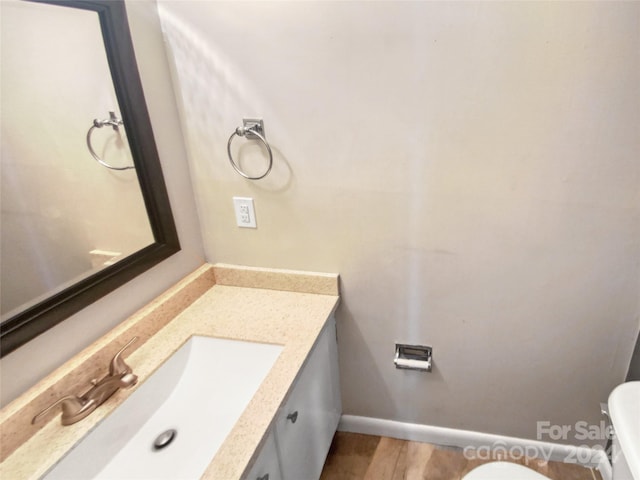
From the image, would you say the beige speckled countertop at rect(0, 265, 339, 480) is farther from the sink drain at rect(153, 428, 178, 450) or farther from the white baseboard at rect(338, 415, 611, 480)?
the white baseboard at rect(338, 415, 611, 480)

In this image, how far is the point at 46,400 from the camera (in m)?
0.90

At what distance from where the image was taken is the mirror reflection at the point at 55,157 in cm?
84

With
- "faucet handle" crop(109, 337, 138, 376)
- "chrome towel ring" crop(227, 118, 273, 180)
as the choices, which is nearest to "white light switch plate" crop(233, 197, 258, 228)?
"chrome towel ring" crop(227, 118, 273, 180)

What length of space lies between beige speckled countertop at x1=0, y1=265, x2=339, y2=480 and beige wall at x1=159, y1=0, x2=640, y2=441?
0.12 metres

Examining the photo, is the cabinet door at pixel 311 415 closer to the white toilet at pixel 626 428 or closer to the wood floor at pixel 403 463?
the wood floor at pixel 403 463

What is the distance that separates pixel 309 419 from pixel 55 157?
1105 millimetres

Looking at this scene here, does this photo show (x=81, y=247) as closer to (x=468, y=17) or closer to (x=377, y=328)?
(x=377, y=328)

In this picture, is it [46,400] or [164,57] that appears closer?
[46,400]

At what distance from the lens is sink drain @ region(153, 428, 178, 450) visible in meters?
1.00

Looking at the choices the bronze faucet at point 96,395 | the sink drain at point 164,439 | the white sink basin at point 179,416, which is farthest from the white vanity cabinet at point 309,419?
the bronze faucet at point 96,395

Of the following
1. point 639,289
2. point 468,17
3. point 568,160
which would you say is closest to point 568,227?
point 568,160

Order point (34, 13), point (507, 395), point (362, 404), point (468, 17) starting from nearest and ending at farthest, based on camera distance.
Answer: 1. point (34, 13)
2. point (468, 17)
3. point (507, 395)
4. point (362, 404)

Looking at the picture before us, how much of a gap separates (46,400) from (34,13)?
95 cm

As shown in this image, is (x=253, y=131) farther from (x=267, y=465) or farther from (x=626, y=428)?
(x=626, y=428)
